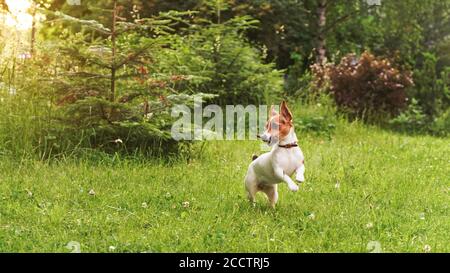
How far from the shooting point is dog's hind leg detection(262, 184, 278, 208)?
567 cm

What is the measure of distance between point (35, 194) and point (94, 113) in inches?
65.9

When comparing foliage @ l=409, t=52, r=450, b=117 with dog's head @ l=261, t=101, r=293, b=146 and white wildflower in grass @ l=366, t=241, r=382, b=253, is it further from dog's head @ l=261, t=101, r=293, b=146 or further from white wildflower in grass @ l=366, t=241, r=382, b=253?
white wildflower in grass @ l=366, t=241, r=382, b=253

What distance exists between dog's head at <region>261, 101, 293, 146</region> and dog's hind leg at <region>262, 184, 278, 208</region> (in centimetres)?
56

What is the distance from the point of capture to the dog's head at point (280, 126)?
5.17 m

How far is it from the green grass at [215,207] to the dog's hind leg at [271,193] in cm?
6

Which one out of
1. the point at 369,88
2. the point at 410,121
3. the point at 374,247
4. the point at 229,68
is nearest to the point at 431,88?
the point at 410,121

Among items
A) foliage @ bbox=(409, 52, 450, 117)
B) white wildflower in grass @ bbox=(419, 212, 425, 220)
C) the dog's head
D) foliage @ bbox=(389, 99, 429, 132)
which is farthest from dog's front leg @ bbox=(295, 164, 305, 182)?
foliage @ bbox=(409, 52, 450, 117)

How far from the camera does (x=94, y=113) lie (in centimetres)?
752

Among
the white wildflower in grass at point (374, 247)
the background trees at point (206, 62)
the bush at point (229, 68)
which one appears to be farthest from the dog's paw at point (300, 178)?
the bush at point (229, 68)

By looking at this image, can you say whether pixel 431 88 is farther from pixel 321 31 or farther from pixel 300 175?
pixel 300 175

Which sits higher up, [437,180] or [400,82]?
[400,82]

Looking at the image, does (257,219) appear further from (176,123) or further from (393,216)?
(176,123)
